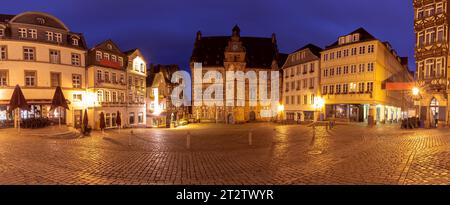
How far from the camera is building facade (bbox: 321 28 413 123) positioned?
32406mm

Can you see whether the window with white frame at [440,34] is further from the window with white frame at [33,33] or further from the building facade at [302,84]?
the window with white frame at [33,33]

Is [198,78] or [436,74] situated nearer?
[436,74]

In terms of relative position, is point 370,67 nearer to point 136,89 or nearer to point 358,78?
point 358,78

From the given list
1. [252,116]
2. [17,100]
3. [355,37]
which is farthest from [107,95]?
[355,37]

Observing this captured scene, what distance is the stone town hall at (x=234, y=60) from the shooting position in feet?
159

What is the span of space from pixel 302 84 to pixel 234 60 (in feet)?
48.1

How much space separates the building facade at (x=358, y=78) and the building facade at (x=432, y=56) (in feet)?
15.7

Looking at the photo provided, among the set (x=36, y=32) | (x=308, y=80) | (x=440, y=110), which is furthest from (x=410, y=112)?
(x=36, y=32)

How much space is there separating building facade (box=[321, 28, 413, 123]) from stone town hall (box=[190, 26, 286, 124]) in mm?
15307

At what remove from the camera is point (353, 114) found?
34.6 m

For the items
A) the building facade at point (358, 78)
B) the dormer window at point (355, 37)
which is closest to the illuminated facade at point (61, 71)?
the building facade at point (358, 78)

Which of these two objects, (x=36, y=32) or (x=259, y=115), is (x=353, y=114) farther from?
(x=36, y=32)

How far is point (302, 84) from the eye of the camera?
4219 cm

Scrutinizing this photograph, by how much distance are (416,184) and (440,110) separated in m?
27.9
